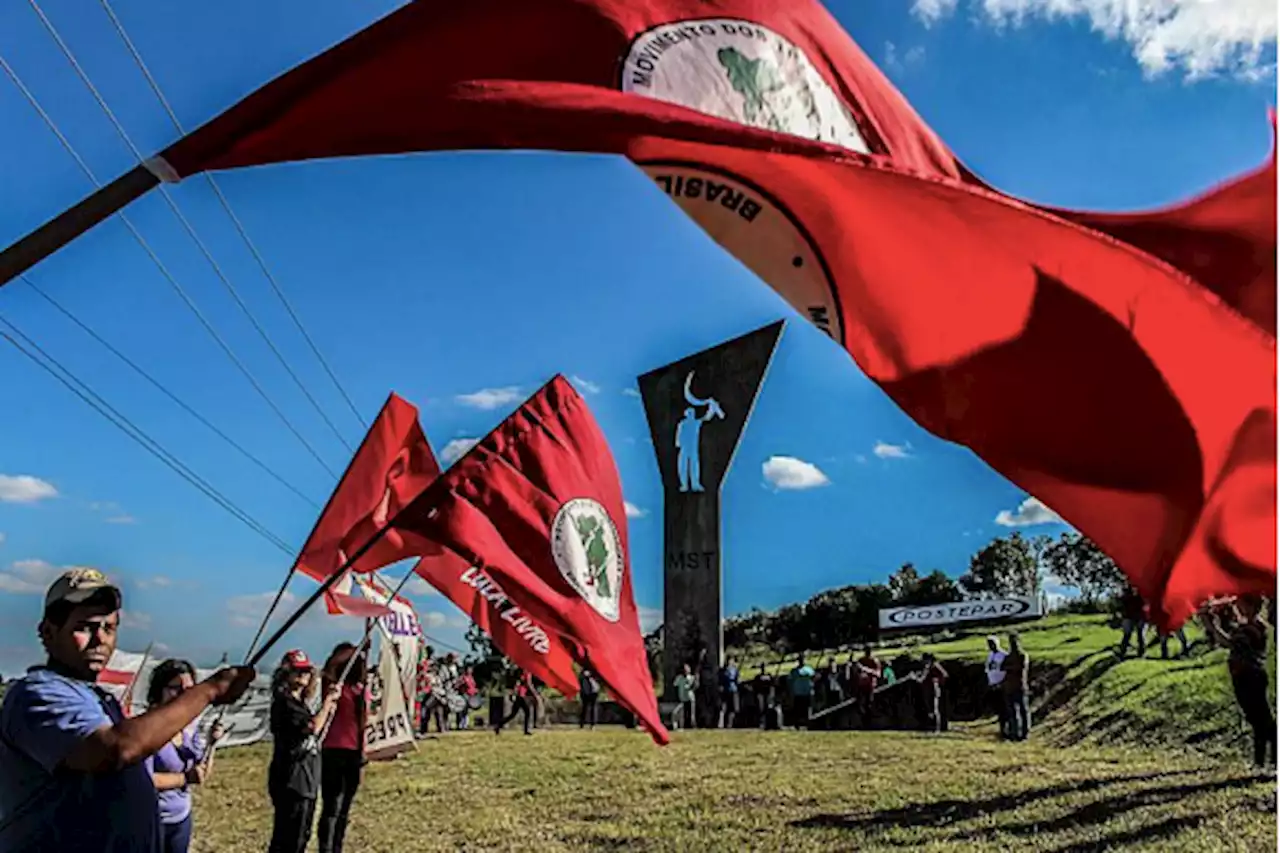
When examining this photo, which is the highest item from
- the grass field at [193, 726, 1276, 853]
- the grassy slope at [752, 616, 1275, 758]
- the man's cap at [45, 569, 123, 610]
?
the man's cap at [45, 569, 123, 610]

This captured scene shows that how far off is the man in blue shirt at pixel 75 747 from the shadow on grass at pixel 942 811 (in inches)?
289

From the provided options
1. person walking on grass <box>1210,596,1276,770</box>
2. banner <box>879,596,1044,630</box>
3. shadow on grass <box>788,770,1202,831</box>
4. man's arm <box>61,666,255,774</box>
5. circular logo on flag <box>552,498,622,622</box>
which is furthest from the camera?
banner <box>879,596,1044,630</box>

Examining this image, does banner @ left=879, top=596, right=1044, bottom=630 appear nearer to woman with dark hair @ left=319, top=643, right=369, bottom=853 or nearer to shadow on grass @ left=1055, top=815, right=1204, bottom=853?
shadow on grass @ left=1055, top=815, right=1204, bottom=853

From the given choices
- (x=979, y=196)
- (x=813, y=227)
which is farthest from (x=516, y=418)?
→ (x=979, y=196)

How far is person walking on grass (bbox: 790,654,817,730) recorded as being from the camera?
20.4 metres

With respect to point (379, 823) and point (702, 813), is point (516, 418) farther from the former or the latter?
point (379, 823)

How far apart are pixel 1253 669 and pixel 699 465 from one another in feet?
45.3

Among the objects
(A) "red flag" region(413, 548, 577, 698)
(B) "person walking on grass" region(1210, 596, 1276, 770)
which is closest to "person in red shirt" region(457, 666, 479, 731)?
(B) "person walking on grass" region(1210, 596, 1276, 770)

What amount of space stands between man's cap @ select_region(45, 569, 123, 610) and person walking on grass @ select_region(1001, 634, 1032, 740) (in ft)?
46.2

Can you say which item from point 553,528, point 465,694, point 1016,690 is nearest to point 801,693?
point 1016,690

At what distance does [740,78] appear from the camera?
10.6 ft

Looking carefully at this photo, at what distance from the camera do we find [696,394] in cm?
2412

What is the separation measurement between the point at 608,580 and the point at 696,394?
18.3 m

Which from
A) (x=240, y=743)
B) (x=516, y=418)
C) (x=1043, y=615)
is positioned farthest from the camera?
(x=1043, y=615)
